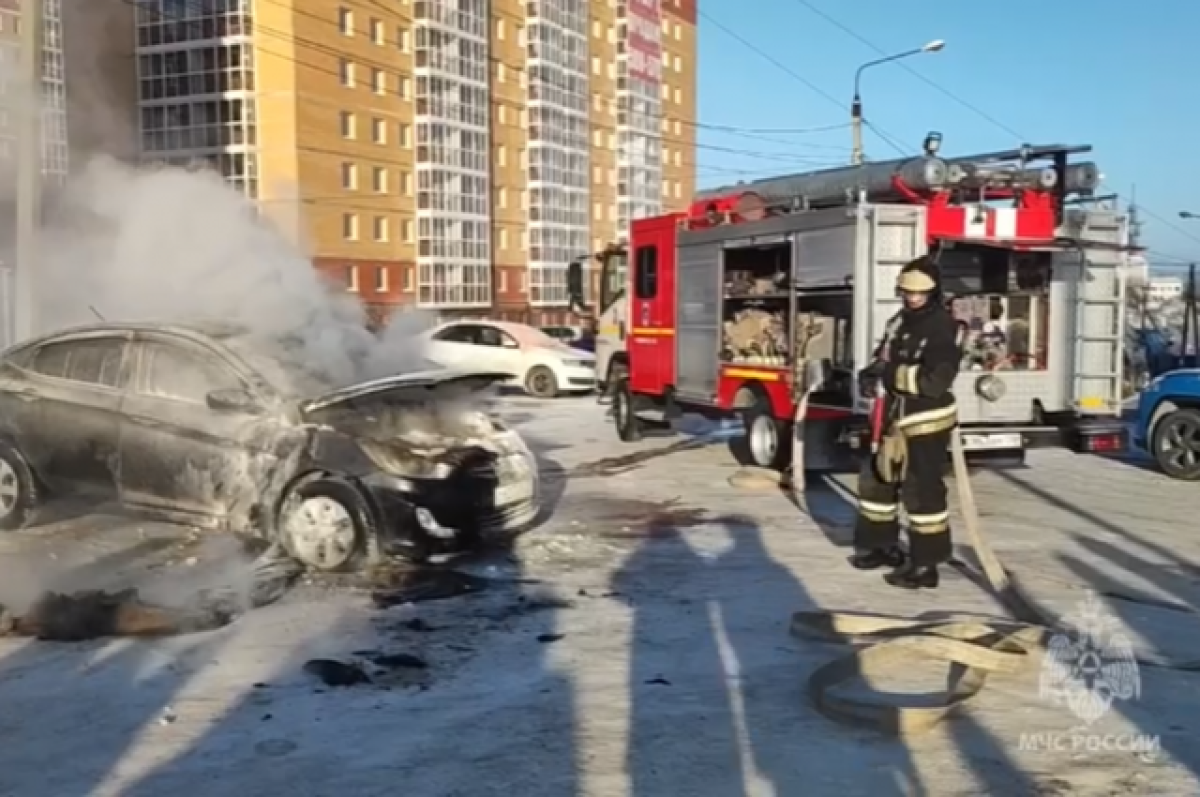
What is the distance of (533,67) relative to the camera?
58531 millimetres

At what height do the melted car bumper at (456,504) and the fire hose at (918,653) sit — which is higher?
the melted car bumper at (456,504)

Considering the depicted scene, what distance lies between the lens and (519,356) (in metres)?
22.4

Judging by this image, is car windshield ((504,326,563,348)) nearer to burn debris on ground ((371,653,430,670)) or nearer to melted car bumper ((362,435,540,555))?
melted car bumper ((362,435,540,555))

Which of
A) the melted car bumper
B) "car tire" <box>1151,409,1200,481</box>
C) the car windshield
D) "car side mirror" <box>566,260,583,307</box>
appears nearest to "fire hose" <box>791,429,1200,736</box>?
the melted car bumper

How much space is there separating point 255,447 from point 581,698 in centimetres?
331

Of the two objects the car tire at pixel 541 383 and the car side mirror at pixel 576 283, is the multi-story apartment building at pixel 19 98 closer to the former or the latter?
the car side mirror at pixel 576 283

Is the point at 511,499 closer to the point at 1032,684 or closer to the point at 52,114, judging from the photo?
the point at 1032,684

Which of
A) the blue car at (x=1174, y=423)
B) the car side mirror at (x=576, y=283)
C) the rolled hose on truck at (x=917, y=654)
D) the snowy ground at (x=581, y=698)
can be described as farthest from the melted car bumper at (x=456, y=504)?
the car side mirror at (x=576, y=283)

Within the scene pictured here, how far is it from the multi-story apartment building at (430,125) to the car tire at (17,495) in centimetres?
2585

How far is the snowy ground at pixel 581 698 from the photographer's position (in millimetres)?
4090

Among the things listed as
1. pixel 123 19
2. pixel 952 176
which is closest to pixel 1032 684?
pixel 952 176

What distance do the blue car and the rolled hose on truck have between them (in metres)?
5.89

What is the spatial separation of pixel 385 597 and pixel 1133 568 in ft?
14.9

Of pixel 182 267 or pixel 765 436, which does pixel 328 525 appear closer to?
pixel 765 436
